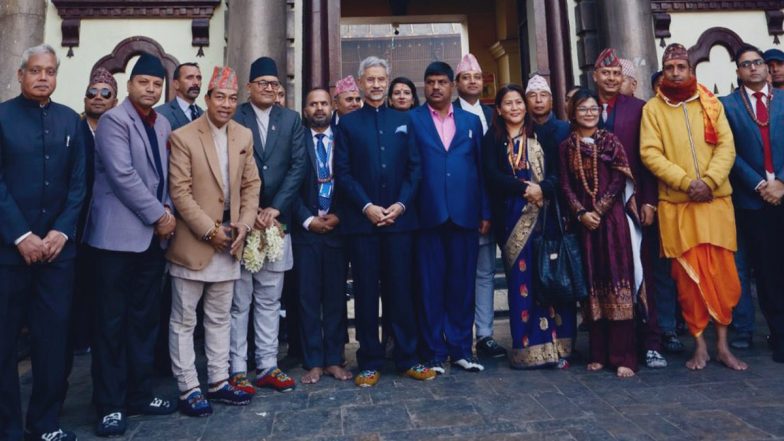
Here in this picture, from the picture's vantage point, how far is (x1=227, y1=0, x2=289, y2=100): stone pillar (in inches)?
235

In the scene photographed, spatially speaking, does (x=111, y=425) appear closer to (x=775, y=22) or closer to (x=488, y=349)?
(x=488, y=349)

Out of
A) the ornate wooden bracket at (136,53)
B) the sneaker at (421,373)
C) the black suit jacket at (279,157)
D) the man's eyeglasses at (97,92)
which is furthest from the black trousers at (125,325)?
the ornate wooden bracket at (136,53)

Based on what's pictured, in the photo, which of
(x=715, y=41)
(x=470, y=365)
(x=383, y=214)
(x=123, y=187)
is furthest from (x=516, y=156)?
(x=715, y=41)

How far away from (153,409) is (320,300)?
1239 mm

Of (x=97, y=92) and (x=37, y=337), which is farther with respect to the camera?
(x=97, y=92)

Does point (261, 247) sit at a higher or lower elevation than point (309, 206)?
lower

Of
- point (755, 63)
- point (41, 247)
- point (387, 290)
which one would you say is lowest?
point (387, 290)

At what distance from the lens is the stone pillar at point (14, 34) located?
6.16 metres

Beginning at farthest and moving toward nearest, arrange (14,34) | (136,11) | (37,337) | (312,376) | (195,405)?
(136,11)
(14,34)
(312,376)
(195,405)
(37,337)

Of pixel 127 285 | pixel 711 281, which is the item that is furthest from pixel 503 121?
pixel 127 285

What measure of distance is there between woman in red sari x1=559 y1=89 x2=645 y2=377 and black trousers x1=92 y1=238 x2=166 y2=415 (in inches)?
108

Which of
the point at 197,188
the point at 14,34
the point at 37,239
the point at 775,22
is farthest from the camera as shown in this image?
the point at 775,22

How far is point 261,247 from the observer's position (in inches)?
136

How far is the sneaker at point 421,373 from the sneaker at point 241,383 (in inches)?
40.1
